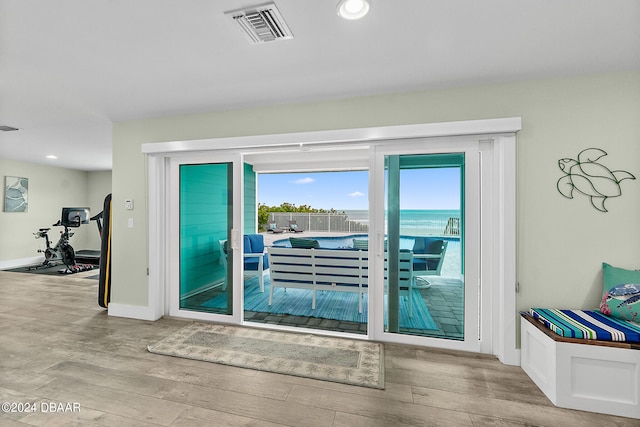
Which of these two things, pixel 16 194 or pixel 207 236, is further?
pixel 16 194

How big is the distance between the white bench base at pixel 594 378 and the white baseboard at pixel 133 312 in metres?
3.92

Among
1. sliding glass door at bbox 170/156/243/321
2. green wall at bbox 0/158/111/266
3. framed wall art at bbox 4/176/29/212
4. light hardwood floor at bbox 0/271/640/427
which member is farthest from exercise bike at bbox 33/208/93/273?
sliding glass door at bbox 170/156/243/321

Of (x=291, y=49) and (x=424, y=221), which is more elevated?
(x=291, y=49)

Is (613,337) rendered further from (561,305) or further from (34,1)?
(34,1)

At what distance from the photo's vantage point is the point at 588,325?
1.96m

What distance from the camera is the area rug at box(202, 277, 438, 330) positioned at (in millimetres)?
2811

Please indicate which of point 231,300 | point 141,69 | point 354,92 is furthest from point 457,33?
point 231,300

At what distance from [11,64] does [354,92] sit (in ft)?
9.25

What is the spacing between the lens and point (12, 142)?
16.1 ft

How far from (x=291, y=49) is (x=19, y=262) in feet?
28.8

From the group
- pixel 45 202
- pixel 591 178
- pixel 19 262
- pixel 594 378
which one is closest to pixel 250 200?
pixel 45 202

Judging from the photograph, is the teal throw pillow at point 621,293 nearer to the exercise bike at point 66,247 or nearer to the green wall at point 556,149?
the green wall at point 556,149

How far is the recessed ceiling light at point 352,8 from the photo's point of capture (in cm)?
156

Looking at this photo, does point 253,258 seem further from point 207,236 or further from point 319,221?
point 319,221
